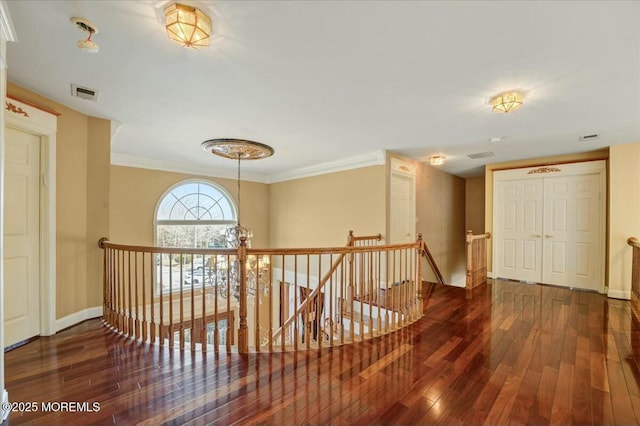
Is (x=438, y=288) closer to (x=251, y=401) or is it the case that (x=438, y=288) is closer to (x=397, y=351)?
(x=397, y=351)

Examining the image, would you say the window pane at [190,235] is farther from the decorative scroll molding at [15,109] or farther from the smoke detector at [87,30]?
the smoke detector at [87,30]

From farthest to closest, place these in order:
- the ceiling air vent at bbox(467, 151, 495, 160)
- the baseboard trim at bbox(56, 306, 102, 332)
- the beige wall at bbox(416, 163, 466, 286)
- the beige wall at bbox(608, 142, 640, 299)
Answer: the beige wall at bbox(416, 163, 466, 286) → the ceiling air vent at bbox(467, 151, 495, 160) → the beige wall at bbox(608, 142, 640, 299) → the baseboard trim at bbox(56, 306, 102, 332)

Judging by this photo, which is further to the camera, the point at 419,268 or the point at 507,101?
the point at 419,268

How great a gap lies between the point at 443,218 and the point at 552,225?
2019mm

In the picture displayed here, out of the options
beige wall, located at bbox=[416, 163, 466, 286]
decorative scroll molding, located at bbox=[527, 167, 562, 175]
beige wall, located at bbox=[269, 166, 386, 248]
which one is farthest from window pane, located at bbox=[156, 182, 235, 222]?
decorative scroll molding, located at bbox=[527, 167, 562, 175]

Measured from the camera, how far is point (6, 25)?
4.96ft

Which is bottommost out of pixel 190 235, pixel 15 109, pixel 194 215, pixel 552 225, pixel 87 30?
pixel 190 235

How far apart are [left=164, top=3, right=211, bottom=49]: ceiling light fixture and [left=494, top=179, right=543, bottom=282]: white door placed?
5.86m

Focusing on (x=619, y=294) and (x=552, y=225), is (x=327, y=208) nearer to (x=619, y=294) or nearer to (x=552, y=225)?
(x=552, y=225)

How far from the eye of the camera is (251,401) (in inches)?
67.8

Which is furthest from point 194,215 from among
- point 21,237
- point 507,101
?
point 507,101

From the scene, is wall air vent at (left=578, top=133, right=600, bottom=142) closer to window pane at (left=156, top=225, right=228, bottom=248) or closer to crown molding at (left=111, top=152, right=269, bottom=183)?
crown molding at (left=111, top=152, right=269, bottom=183)

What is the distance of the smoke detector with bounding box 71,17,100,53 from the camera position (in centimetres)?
157

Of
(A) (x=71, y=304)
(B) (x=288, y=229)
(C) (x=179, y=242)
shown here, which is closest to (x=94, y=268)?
(A) (x=71, y=304)
